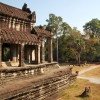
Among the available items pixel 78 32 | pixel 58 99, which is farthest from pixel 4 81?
pixel 78 32

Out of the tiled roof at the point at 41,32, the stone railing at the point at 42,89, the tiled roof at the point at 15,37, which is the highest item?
the tiled roof at the point at 41,32

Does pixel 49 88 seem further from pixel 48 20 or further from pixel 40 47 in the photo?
pixel 48 20

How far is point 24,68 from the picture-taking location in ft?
30.5

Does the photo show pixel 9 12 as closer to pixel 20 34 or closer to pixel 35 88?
pixel 20 34

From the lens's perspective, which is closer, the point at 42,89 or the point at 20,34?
the point at 42,89

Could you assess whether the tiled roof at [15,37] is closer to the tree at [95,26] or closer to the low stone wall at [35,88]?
the low stone wall at [35,88]

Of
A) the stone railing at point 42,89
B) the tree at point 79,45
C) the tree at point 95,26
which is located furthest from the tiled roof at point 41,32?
the tree at point 95,26

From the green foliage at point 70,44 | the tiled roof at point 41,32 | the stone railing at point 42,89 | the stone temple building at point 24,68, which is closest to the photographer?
the stone railing at point 42,89

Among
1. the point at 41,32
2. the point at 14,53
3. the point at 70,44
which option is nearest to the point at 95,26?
the point at 70,44

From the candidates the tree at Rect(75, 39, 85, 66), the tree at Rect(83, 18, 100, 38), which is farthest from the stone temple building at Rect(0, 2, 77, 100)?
the tree at Rect(83, 18, 100, 38)

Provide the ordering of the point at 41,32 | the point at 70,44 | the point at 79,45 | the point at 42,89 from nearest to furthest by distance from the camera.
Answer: the point at 42,89, the point at 41,32, the point at 79,45, the point at 70,44

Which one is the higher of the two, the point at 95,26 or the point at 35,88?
the point at 95,26

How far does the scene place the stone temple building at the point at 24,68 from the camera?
7.78 metres

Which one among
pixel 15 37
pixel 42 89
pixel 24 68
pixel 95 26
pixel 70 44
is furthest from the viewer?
pixel 95 26
